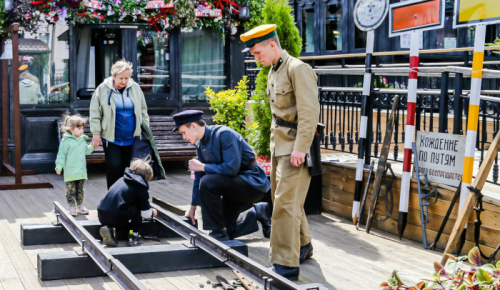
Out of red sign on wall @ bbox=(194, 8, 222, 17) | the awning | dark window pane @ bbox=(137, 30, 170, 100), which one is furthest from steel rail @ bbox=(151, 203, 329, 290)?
red sign on wall @ bbox=(194, 8, 222, 17)

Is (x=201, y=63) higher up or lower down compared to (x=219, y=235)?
higher up

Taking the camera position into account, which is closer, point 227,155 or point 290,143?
point 290,143

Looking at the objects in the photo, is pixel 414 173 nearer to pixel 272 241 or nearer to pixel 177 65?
pixel 272 241

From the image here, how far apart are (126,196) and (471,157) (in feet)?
9.66

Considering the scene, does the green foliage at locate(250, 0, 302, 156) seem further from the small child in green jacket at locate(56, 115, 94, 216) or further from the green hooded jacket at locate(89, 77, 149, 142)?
the small child in green jacket at locate(56, 115, 94, 216)

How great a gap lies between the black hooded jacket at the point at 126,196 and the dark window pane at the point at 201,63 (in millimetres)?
5623

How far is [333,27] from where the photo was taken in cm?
1620

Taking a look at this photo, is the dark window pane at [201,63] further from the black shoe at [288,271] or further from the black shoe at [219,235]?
the black shoe at [288,271]

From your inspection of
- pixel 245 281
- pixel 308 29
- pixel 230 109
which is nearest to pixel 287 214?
pixel 245 281

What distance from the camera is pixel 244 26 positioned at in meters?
10.9

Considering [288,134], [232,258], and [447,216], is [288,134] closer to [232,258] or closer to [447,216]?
[232,258]

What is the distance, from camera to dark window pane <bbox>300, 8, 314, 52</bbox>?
17094mm

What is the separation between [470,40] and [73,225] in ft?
38.3

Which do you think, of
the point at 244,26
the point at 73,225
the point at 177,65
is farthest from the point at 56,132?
the point at 73,225
